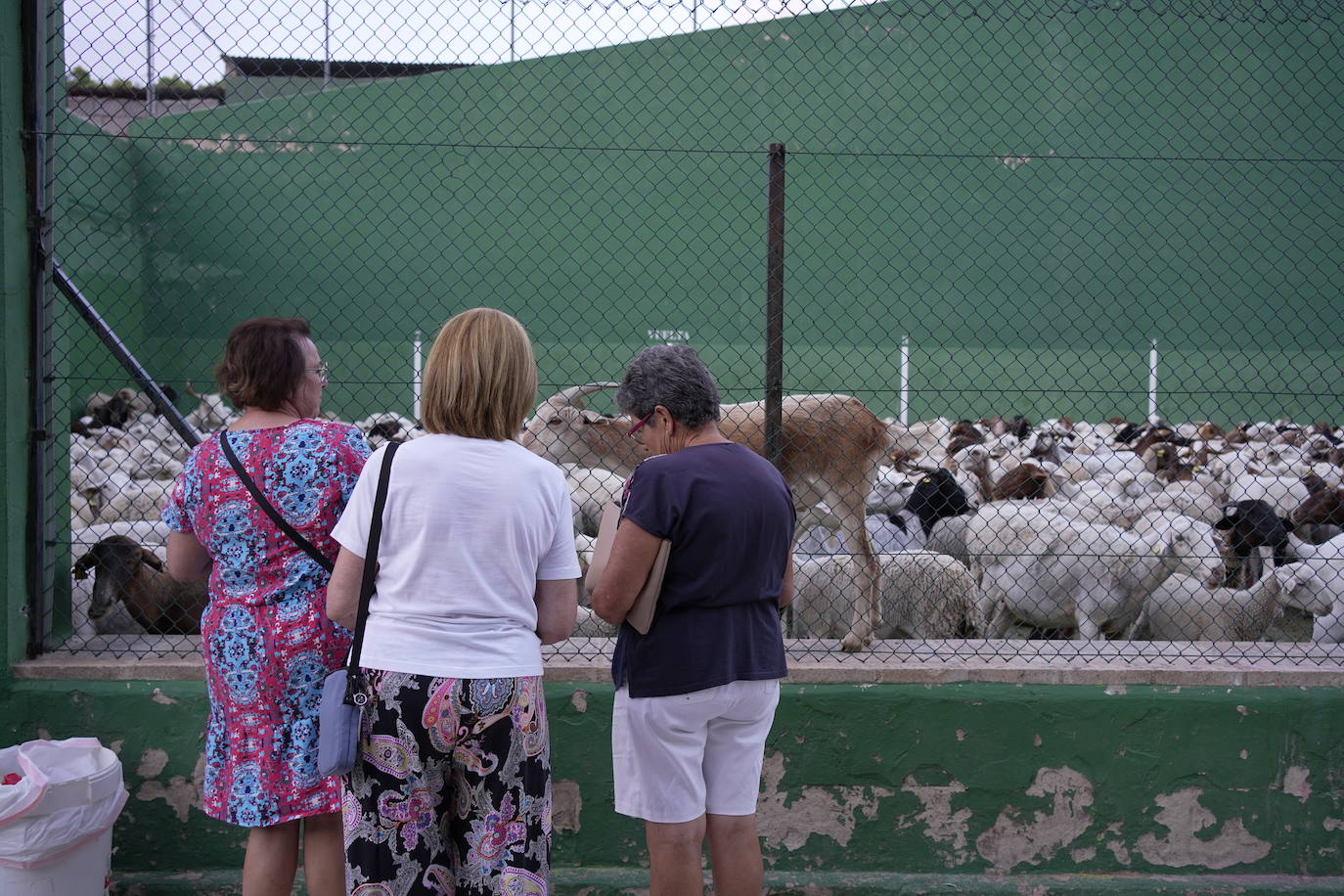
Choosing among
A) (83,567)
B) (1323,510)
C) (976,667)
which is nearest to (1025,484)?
(1323,510)

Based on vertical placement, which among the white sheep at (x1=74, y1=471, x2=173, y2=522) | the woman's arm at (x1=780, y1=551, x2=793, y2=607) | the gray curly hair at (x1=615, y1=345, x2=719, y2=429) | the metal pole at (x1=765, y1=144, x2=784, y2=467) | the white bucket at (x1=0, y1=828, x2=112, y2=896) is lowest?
the white bucket at (x1=0, y1=828, x2=112, y2=896)

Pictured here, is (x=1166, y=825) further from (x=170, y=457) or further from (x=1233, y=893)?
(x=170, y=457)

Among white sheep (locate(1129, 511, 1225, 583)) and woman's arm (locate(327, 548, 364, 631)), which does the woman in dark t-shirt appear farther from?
white sheep (locate(1129, 511, 1225, 583))

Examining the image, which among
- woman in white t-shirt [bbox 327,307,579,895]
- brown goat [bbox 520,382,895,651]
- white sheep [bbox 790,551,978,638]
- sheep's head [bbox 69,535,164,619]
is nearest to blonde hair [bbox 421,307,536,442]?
woman in white t-shirt [bbox 327,307,579,895]

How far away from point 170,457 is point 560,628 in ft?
35.0

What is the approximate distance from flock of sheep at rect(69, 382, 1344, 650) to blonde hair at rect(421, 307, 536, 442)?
2191 mm

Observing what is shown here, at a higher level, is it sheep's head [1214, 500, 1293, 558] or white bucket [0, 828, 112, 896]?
sheep's head [1214, 500, 1293, 558]

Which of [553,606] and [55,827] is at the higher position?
[553,606]

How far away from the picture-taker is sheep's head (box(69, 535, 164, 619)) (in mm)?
6137

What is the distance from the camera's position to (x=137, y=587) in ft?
21.0

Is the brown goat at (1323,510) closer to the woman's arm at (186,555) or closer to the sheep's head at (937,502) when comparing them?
the sheep's head at (937,502)

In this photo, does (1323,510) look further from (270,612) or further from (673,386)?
(270,612)

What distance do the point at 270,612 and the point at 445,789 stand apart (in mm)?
669

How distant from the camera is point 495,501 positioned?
2.84 m
